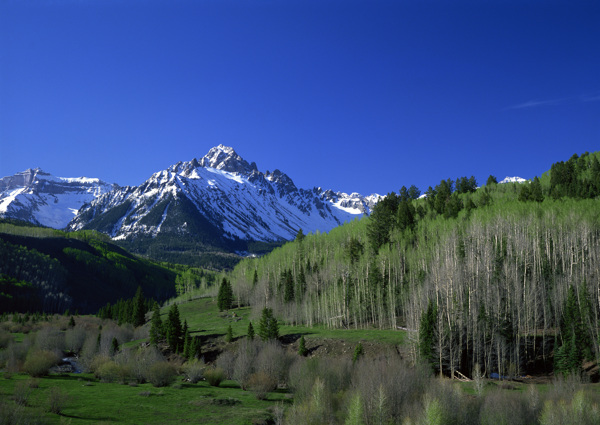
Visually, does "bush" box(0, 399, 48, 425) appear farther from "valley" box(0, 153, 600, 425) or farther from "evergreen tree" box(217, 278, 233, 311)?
"evergreen tree" box(217, 278, 233, 311)

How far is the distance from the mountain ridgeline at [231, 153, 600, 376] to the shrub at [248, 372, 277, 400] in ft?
74.6

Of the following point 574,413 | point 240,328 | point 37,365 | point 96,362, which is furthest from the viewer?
point 240,328

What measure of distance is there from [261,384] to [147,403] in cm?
1335

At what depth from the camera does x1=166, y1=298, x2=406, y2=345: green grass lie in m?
76.2

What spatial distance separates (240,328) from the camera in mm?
96625

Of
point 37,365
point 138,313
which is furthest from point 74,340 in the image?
point 37,365

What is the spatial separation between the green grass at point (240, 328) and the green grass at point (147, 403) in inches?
1056

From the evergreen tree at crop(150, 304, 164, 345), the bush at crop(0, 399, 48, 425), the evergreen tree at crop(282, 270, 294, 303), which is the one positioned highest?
the evergreen tree at crop(282, 270, 294, 303)

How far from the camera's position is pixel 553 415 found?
32188mm

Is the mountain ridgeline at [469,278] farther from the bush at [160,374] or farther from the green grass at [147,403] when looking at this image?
the bush at [160,374]

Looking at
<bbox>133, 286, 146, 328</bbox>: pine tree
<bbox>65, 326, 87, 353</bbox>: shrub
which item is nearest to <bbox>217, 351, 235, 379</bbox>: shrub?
<bbox>65, 326, 87, 353</bbox>: shrub

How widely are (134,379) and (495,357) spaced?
58.5m

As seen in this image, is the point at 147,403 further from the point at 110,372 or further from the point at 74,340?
the point at 74,340

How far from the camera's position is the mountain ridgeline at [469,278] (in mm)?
Result: 64562
